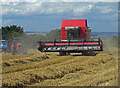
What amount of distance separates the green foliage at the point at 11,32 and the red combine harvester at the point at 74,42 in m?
20.3

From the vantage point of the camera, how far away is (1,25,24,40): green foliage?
44.6m

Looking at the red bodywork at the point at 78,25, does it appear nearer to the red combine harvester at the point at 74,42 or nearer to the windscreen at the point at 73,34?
the red combine harvester at the point at 74,42

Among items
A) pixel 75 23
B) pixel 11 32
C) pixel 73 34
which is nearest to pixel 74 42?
pixel 73 34

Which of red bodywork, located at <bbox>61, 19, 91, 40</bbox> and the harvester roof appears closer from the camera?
red bodywork, located at <bbox>61, 19, 91, 40</bbox>

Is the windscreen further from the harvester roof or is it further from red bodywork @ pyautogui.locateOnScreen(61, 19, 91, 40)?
the harvester roof

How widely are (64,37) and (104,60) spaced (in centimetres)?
719

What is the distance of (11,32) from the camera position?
4662cm

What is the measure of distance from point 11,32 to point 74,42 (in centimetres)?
2570

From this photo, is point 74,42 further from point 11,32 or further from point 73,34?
point 11,32

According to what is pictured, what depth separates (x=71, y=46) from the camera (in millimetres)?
22656

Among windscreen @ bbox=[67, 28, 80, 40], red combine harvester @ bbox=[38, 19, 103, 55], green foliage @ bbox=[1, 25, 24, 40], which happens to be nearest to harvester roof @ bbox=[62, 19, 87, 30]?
red combine harvester @ bbox=[38, 19, 103, 55]

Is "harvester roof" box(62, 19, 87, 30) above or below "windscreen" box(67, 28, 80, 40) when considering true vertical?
above

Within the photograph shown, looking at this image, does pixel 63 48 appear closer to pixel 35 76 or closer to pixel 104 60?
pixel 104 60

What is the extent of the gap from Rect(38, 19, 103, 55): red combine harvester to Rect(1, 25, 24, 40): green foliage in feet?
66.7
